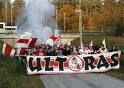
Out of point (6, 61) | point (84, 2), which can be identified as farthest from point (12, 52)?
point (84, 2)

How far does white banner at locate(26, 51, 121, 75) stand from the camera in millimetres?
29938

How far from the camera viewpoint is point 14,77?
87.2ft

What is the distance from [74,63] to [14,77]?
16.6ft

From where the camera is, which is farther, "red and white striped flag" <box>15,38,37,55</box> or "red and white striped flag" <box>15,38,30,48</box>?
"red and white striped flag" <box>15,38,30,48</box>

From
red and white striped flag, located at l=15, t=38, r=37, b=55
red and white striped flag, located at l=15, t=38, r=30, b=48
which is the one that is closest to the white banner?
red and white striped flag, located at l=15, t=38, r=37, b=55

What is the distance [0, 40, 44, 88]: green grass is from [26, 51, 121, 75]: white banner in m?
0.99

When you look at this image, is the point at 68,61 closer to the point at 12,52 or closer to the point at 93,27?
the point at 12,52

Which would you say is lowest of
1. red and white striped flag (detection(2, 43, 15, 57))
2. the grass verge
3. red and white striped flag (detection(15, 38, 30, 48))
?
the grass verge

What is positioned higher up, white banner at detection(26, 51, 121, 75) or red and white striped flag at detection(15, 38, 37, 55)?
red and white striped flag at detection(15, 38, 37, 55)

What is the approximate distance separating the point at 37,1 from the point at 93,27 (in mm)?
57033

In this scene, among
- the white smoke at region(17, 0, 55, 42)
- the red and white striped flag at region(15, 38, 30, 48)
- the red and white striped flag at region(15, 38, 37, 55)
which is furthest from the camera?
the white smoke at region(17, 0, 55, 42)

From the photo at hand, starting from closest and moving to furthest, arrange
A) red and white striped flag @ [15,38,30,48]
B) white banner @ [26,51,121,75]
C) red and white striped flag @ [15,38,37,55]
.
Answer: white banner @ [26,51,121,75], red and white striped flag @ [15,38,37,55], red and white striped flag @ [15,38,30,48]

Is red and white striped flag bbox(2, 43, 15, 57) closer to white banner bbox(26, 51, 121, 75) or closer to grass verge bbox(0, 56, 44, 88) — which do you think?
grass verge bbox(0, 56, 44, 88)

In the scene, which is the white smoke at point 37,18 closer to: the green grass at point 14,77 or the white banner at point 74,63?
the green grass at point 14,77
